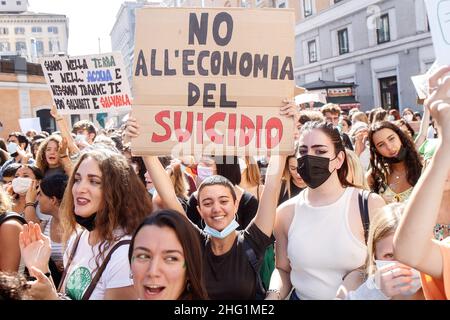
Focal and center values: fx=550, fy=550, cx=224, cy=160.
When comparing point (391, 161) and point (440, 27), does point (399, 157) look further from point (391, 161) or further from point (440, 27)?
point (440, 27)

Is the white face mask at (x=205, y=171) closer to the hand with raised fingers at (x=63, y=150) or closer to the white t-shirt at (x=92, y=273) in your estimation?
the hand with raised fingers at (x=63, y=150)

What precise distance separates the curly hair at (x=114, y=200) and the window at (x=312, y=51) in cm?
2823

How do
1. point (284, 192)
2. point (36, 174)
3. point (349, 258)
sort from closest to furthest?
point (349, 258)
point (284, 192)
point (36, 174)

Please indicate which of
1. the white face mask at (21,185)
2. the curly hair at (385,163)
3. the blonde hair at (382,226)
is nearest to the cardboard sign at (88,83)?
the white face mask at (21,185)

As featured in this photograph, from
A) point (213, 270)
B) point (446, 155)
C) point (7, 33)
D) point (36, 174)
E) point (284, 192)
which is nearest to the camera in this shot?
point (446, 155)

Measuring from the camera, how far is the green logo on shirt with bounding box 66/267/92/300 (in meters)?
2.35

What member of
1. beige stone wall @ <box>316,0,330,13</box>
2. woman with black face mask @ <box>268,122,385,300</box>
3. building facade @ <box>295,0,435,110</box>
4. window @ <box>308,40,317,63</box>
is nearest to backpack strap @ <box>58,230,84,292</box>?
woman with black face mask @ <box>268,122,385,300</box>

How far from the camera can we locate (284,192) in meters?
4.29

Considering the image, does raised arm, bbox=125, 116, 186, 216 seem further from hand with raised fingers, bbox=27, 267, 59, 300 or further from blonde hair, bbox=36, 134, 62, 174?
blonde hair, bbox=36, 134, 62, 174

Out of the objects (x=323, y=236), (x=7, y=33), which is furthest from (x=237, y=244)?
(x=7, y=33)

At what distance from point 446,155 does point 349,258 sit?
107 cm

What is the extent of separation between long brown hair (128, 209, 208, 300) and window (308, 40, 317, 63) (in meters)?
28.9

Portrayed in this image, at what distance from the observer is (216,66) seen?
2947 millimetres
